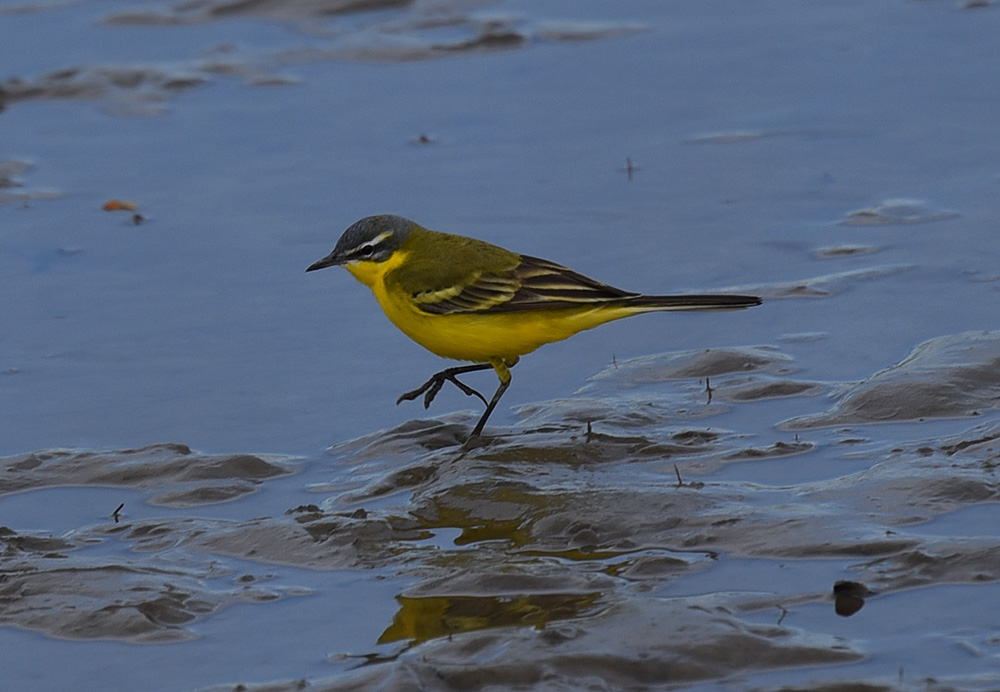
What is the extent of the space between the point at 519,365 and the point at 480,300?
1076 mm

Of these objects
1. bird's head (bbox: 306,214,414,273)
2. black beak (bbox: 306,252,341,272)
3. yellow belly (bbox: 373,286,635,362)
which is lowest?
yellow belly (bbox: 373,286,635,362)

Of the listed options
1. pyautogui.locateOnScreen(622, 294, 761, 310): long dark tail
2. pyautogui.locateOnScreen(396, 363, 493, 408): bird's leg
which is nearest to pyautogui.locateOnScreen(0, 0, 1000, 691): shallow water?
pyautogui.locateOnScreen(396, 363, 493, 408): bird's leg

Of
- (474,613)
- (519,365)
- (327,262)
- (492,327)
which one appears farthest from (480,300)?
(474,613)

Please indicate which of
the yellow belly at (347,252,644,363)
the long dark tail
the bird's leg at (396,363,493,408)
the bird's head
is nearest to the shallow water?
the bird's leg at (396,363,493,408)

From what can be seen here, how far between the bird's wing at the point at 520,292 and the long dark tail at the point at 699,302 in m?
0.15

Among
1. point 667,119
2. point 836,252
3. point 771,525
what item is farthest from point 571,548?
point 667,119

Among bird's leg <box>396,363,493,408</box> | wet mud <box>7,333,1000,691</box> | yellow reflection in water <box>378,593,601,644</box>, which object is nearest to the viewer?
wet mud <box>7,333,1000,691</box>

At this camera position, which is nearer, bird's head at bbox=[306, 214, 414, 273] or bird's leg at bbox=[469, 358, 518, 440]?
bird's leg at bbox=[469, 358, 518, 440]

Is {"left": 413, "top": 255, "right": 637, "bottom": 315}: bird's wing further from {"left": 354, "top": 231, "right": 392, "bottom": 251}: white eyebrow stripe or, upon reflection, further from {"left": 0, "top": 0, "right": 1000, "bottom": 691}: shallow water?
{"left": 0, "top": 0, "right": 1000, "bottom": 691}: shallow water

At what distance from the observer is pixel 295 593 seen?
5977 millimetres

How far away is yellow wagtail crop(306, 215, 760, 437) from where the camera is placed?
759 cm

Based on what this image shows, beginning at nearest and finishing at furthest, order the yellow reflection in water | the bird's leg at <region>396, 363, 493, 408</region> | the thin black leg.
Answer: the yellow reflection in water, the thin black leg, the bird's leg at <region>396, 363, 493, 408</region>

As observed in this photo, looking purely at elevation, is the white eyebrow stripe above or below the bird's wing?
above

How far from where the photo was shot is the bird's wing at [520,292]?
754cm
